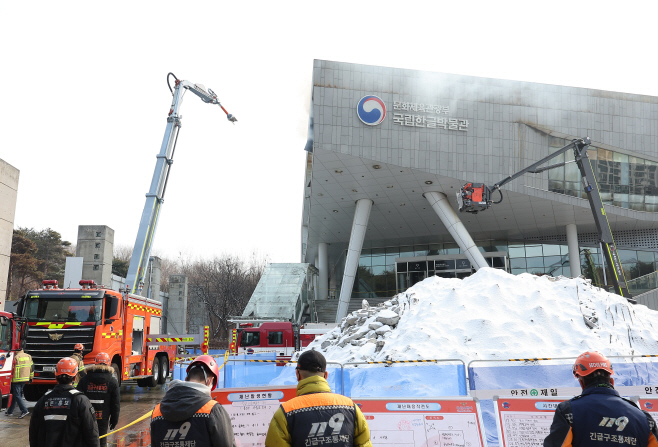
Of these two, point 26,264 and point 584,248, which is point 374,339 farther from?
point 26,264

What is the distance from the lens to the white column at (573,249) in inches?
1363

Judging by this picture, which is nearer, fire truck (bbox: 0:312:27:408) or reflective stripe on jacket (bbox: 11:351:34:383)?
fire truck (bbox: 0:312:27:408)

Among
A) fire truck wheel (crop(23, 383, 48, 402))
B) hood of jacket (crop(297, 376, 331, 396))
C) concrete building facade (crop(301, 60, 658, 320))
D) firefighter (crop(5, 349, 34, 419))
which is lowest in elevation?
fire truck wheel (crop(23, 383, 48, 402))

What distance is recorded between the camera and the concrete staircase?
37.5m

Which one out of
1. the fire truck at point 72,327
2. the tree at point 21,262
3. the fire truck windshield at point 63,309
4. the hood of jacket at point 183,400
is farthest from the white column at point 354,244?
the tree at point 21,262

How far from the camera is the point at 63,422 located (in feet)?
14.4

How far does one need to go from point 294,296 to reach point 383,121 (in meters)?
13.4

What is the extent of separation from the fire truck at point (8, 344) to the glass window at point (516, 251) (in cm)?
3685

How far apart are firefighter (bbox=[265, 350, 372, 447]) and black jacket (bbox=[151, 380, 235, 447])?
1.08 feet

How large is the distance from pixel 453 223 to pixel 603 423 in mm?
29045

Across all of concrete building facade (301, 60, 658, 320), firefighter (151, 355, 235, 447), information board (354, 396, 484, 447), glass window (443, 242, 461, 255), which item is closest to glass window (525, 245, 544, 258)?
concrete building facade (301, 60, 658, 320)

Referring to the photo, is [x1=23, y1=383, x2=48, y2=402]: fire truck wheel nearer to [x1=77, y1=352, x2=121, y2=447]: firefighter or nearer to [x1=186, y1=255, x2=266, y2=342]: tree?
[x1=77, y1=352, x2=121, y2=447]: firefighter

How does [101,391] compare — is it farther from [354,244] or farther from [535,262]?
[535,262]

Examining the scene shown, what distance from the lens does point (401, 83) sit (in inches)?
1087
